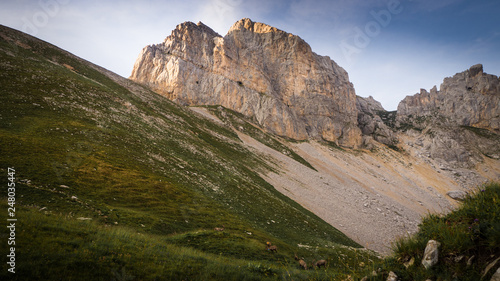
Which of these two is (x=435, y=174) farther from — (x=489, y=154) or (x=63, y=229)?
(x=63, y=229)

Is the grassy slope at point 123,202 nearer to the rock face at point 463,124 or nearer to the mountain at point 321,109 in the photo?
the mountain at point 321,109

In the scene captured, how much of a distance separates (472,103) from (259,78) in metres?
182

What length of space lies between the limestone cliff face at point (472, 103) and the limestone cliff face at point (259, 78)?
85667 millimetres

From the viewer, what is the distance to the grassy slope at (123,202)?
9461 mm

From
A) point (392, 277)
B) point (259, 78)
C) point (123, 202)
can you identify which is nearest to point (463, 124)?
point (259, 78)

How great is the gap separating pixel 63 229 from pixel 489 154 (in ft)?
733

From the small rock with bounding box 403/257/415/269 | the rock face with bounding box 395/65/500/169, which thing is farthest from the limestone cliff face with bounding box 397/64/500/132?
the small rock with bounding box 403/257/415/269

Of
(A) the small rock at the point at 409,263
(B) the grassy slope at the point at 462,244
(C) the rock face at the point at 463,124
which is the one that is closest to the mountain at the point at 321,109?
(C) the rock face at the point at 463,124

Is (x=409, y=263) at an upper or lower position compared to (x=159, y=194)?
upper

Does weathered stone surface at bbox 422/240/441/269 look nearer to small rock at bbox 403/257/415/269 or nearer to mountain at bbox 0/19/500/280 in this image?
small rock at bbox 403/257/415/269

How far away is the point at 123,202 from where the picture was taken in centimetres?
1841

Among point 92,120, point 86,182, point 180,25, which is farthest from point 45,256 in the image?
point 180,25

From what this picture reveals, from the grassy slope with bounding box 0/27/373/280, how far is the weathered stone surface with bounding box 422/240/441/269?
6.56 feet

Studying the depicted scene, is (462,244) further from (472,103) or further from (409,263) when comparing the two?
(472,103)
